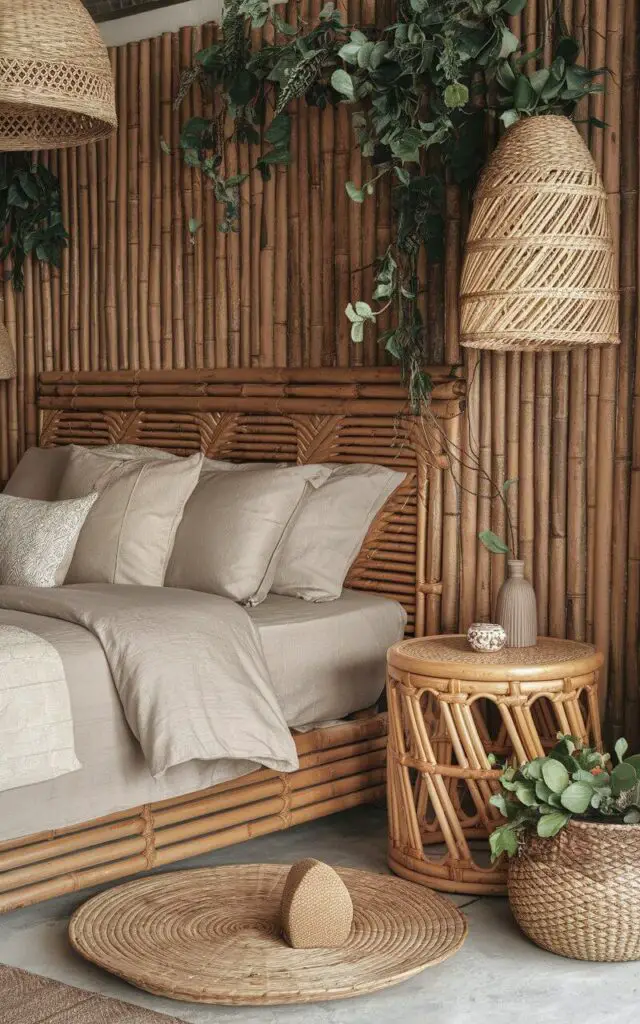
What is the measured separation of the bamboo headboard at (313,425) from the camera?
421cm

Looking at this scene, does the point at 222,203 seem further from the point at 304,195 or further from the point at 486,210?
the point at 486,210

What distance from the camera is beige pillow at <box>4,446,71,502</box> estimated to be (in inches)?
187

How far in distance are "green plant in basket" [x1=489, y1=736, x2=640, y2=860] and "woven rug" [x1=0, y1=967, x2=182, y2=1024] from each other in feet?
3.06

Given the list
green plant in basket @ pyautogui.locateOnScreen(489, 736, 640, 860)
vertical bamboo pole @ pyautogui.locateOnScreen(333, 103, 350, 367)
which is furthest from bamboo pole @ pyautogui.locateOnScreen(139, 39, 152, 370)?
green plant in basket @ pyautogui.locateOnScreen(489, 736, 640, 860)

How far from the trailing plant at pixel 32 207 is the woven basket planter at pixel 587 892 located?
338 cm

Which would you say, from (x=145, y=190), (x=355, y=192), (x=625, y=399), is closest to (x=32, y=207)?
(x=145, y=190)

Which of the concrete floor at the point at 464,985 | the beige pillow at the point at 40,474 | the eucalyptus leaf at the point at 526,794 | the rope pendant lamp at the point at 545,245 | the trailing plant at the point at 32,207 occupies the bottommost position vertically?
the concrete floor at the point at 464,985

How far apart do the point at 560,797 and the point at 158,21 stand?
3.41 meters

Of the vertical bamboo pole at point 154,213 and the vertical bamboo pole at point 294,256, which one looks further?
the vertical bamboo pole at point 154,213

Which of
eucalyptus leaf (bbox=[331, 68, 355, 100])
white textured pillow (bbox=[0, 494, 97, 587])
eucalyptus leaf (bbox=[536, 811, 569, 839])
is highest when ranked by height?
eucalyptus leaf (bbox=[331, 68, 355, 100])

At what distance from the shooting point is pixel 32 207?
214 inches

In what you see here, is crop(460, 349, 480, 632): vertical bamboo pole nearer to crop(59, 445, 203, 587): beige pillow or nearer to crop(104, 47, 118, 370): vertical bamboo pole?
crop(59, 445, 203, 587): beige pillow

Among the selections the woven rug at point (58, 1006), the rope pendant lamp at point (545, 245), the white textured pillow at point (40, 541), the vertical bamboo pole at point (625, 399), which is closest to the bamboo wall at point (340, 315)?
the vertical bamboo pole at point (625, 399)

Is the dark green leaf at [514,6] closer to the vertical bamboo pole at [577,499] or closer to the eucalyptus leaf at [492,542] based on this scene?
the vertical bamboo pole at [577,499]
